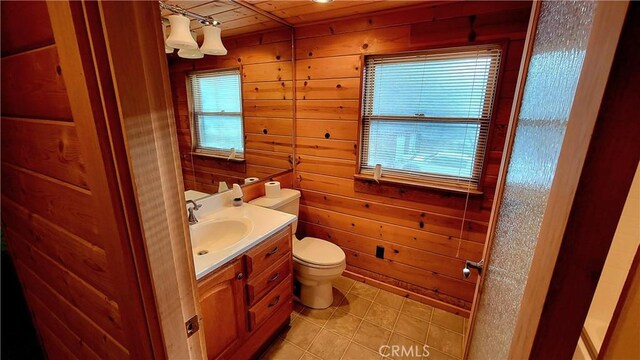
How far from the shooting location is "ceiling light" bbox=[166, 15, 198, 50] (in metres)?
1.32

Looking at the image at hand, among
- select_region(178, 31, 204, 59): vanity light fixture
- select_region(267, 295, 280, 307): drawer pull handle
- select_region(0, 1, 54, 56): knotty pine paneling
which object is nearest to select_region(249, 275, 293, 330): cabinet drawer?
select_region(267, 295, 280, 307): drawer pull handle

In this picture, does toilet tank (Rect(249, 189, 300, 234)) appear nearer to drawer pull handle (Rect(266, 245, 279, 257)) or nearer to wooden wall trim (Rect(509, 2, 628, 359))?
drawer pull handle (Rect(266, 245, 279, 257))

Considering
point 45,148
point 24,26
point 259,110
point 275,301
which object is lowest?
point 275,301

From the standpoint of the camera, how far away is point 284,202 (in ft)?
7.06

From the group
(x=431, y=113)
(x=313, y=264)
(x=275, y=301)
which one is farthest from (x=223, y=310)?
(x=431, y=113)

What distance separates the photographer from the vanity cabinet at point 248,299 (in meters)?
1.23

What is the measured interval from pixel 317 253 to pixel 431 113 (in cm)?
134

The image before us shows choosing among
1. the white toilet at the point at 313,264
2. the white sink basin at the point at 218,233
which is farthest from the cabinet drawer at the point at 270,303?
the white sink basin at the point at 218,233

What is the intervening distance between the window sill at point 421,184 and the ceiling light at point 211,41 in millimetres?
1355

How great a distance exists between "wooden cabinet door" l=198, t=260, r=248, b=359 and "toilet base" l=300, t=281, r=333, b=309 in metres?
0.69

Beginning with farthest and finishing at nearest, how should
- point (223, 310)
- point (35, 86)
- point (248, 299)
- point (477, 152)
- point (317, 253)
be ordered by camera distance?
point (317, 253)
point (477, 152)
point (248, 299)
point (223, 310)
point (35, 86)

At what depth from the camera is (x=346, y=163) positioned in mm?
2219

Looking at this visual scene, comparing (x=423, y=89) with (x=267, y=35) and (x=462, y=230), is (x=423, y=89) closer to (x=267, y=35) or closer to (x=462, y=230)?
(x=462, y=230)

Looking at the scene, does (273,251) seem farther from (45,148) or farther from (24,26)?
(24,26)
